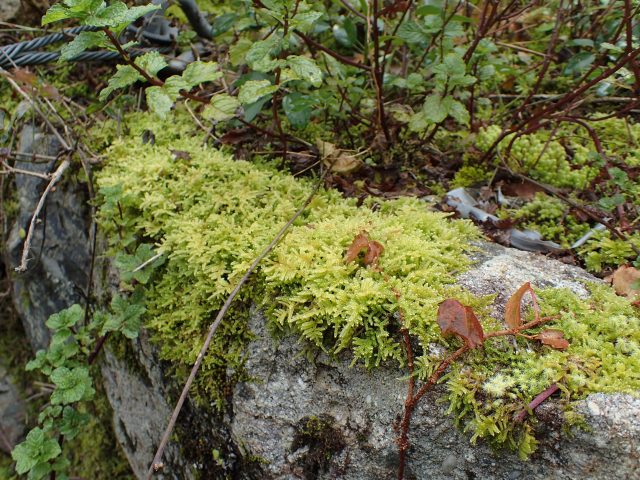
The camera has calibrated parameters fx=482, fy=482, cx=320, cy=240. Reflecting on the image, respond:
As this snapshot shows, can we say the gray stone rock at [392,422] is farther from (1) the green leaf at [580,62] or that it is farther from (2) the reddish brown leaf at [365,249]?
(1) the green leaf at [580,62]

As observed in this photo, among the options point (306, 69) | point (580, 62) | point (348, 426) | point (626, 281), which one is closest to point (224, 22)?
point (306, 69)

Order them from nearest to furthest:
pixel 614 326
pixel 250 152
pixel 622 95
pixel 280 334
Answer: pixel 614 326 → pixel 280 334 → pixel 250 152 → pixel 622 95

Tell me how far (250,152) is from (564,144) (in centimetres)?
179

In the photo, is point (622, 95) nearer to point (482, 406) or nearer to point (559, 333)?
point (559, 333)

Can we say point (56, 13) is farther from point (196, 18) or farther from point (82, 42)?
A: point (196, 18)

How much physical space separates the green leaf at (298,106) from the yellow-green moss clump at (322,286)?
0.30 meters

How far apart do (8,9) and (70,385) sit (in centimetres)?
296

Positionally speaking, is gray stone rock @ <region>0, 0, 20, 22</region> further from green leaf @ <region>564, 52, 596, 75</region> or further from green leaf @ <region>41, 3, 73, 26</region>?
green leaf @ <region>564, 52, 596, 75</region>

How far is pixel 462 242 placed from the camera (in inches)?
76.7

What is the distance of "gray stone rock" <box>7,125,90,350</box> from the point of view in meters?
2.92

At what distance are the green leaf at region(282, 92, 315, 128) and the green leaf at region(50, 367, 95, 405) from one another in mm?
1584

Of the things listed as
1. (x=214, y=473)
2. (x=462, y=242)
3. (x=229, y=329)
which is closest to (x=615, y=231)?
(x=462, y=242)

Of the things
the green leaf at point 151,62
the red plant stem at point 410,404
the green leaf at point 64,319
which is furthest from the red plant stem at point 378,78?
the green leaf at point 64,319

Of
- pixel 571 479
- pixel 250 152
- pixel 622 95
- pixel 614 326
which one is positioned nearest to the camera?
pixel 571 479
